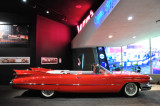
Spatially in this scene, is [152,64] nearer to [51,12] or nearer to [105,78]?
[105,78]

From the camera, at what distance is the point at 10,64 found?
6.95 meters

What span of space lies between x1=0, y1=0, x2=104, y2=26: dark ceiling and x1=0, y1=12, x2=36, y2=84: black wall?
343mm

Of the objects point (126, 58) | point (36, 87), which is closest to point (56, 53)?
point (36, 87)

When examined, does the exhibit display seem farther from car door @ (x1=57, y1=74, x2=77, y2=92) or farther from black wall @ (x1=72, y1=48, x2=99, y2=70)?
black wall @ (x1=72, y1=48, x2=99, y2=70)

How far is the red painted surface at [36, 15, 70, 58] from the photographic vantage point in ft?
25.4

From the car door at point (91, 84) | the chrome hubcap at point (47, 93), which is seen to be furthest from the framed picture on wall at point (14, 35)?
the car door at point (91, 84)

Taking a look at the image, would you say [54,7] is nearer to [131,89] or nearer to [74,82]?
[74,82]

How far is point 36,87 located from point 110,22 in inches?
149

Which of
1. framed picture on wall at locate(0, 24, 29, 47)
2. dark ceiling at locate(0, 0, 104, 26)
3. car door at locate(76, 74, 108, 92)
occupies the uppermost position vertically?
dark ceiling at locate(0, 0, 104, 26)

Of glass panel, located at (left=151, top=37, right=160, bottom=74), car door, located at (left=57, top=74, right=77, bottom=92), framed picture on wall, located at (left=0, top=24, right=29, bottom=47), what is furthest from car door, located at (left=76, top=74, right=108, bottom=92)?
glass panel, located at (left=151, top=37, right=160, bottom=74)

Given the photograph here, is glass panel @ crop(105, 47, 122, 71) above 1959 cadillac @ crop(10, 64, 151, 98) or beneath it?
above

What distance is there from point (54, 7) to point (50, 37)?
227 cm

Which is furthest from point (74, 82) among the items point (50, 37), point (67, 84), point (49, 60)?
point (50, 37)

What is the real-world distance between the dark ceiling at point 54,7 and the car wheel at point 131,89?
4.63 metres
